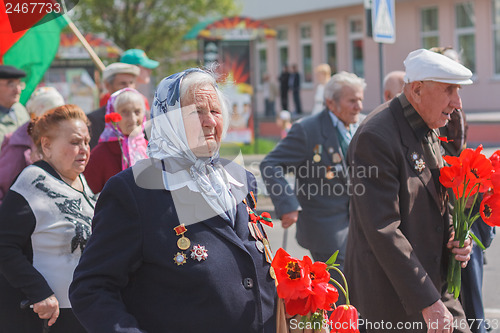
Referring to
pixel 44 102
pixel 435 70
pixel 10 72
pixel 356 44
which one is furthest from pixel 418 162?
pixel 356 44

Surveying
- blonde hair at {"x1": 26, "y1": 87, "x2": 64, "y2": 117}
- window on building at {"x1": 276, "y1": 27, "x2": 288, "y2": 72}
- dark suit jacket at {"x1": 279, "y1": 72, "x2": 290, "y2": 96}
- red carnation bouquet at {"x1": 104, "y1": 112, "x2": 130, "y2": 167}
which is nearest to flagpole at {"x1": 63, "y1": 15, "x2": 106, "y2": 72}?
blonde hair at {"x1": 26, "y1": 87, "x2": 64, "y2": 117}

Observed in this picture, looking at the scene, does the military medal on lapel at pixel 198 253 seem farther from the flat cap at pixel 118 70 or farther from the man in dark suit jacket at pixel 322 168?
the flat cap at pixel 118 70

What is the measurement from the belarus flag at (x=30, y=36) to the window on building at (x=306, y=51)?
1025 inches

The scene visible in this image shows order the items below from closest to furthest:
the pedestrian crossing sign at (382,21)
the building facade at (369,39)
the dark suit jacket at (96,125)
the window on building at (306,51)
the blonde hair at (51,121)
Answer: the blonde hair at (51,121) → the dark suit jacket at (96,125) → the pedestrian crossing sign at (382,21) → the building facade at (369,39) → the window on building at (306,51)

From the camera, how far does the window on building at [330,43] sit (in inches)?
1228

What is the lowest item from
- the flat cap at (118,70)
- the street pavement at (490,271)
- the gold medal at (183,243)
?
the street pavement at (490,271)

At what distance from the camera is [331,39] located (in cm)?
3127

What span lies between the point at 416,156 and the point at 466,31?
2397 cm

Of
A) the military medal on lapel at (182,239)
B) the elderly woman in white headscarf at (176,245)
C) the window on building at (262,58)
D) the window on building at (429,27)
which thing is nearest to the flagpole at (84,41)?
the elderly woman in white headscarf at (176,245)

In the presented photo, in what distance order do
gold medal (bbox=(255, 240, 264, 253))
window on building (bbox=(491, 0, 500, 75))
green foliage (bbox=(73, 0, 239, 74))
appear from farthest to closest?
window on building (bbox=(491, 0, 500, 75))
green foliage (bbox=(73, 0, 239, 74))
gold medal (bbox=(255, 240, 264, 253))

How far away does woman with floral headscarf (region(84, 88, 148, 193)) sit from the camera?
4.89 m

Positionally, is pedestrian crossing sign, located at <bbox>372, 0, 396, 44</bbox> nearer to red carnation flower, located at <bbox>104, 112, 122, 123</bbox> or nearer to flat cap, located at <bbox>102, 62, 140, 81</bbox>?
flat cap, located at <bbox>102, 62, 140, 81</bbox>

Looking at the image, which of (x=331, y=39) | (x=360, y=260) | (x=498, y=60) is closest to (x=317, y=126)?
(x=360, y=260)

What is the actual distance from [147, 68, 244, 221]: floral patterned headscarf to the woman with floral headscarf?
2.21 m
